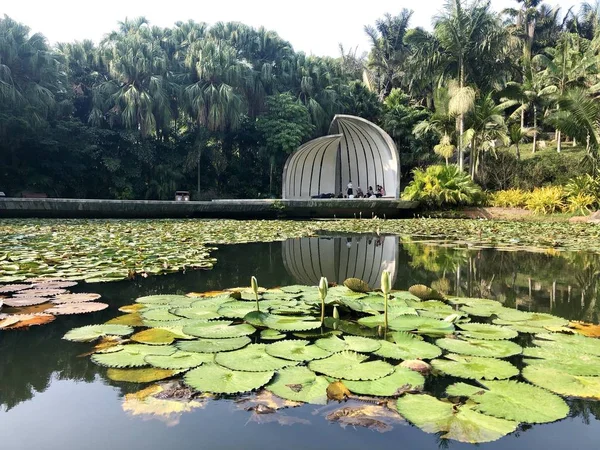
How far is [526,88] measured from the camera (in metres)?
23.4

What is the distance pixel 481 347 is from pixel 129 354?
1.35 metres

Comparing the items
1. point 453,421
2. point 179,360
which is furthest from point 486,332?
point 179,360

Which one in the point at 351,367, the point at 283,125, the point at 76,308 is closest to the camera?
the point at 351,367

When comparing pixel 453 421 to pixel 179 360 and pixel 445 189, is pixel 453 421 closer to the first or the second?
pixel 179 360

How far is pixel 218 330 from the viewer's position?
1.94 metres

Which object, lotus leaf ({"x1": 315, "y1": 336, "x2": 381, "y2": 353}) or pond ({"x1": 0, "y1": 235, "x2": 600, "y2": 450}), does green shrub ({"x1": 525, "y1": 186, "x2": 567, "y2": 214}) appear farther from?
lotus leaf ({"x1": 315, "y1": 336, "x2": 381, "y2": 353})

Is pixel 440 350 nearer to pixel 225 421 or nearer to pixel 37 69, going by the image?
pixel 225 421

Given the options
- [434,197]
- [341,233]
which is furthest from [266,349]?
[434,197]

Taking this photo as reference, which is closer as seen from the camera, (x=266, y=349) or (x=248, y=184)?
(x=266, y=349)

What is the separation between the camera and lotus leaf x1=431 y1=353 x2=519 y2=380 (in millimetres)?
1500

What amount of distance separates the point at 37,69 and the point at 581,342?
1914cm

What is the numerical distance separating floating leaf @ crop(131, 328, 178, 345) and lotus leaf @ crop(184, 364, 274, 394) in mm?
354

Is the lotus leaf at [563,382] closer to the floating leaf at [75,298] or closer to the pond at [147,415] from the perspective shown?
the pond at [147,415]

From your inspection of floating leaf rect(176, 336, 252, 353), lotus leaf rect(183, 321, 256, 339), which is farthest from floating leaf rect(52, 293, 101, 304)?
floating leaf rect(176, 336, 252, 353)
